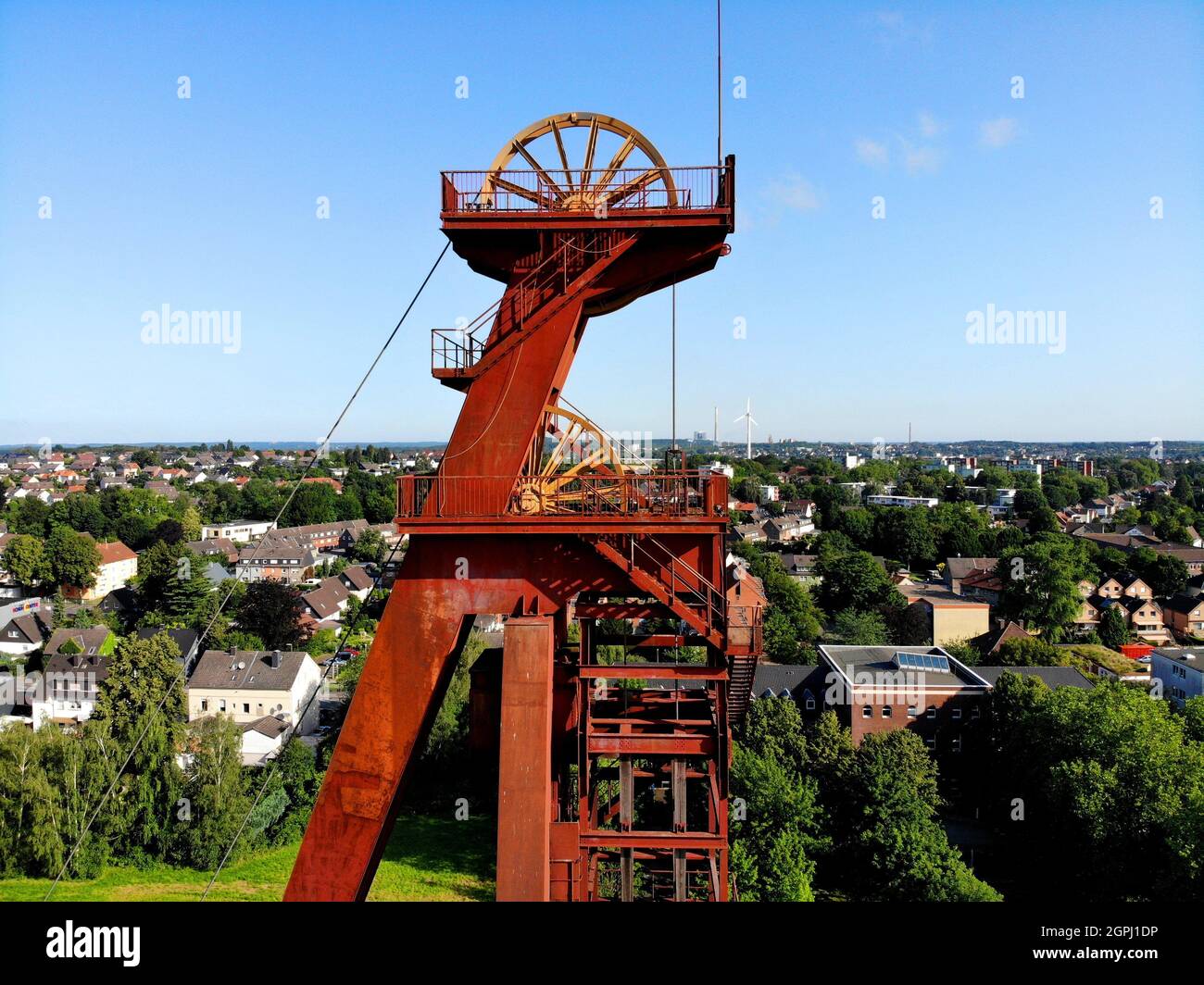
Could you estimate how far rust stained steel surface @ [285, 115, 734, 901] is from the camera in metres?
10.0

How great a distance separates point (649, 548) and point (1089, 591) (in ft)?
274

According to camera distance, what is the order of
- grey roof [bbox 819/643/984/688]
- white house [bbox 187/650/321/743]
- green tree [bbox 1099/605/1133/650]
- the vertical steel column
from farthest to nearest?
green tree [bbox 1099/605/1133/650] < white house [bbox 187/650/321/743] < grey roof [bbox 819/643/984/688] < the vertical steel column

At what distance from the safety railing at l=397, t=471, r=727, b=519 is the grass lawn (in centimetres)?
2640

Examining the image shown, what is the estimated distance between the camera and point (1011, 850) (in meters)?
34.0

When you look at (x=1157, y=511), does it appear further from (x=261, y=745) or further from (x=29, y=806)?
(x=29, y=806)

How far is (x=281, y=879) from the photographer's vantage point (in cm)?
3488

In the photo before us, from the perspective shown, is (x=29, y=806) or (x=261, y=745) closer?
(x=29, y=806)

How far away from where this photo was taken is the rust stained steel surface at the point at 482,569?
10039 mm

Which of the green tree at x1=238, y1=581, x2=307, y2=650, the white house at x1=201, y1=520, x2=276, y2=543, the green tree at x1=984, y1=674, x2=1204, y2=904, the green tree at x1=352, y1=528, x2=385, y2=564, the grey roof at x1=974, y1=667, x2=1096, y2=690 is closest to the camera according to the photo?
the green tree at x1=984, y1=674, x2=1204, y2=904

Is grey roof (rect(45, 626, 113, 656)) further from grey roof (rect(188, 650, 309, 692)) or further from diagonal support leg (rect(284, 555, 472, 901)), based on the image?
diagonal support leg (rect(284, 555, 472, 901))

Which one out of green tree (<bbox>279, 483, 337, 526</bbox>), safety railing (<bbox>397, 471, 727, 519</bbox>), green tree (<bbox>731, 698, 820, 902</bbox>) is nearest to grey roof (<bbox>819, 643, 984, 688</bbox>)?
green tree (<bbox>731, 698, 820, 902</bbox>)

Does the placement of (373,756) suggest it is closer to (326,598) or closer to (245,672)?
(245,672)

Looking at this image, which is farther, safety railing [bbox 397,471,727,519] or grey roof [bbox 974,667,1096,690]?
grey roof [bbox 974,667,1096,690]
